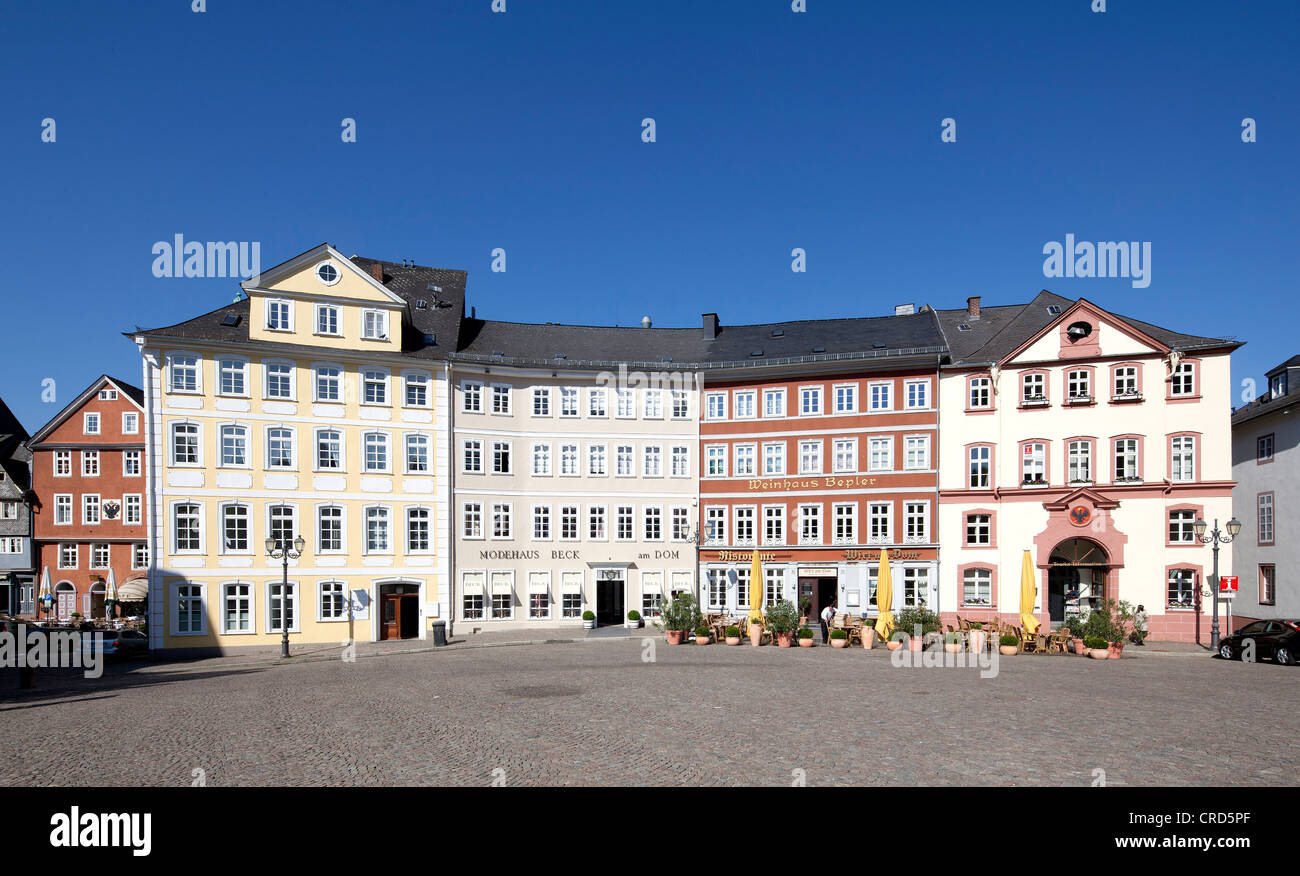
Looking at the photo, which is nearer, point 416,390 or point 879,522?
point 416,390

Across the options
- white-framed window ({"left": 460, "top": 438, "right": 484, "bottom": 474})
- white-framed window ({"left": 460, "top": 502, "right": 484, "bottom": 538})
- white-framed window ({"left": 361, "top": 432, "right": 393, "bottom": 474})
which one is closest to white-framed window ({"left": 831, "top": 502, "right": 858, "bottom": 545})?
white-framed window ({"left": 460, "top": 502, "right": 484, "bottom": 538})

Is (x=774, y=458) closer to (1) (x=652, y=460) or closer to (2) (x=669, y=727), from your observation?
(1) (x=652, y=460)

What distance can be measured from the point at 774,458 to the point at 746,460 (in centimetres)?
130

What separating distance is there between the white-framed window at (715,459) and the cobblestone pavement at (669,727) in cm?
1745

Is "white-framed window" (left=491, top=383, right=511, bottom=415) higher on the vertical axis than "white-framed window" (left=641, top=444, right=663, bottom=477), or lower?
higher

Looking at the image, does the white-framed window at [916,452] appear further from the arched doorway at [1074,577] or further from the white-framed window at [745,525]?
the white-framed window at [745,525]

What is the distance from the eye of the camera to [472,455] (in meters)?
38.1

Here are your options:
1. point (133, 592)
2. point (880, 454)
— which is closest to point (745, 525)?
point (880, 454)

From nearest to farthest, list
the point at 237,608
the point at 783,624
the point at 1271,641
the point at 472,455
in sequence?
the point at 1271,641, the point at 783,624, the point at 237,608, the point at 472,455

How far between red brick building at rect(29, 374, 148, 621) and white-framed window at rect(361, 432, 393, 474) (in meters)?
26.8

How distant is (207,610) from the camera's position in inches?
1319

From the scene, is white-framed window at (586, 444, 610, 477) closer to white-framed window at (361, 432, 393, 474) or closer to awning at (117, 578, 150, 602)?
white-framed window at (361, 432, 393, 474)

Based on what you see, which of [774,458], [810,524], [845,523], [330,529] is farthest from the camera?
[774,458]

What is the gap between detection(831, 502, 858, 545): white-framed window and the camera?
127ft
